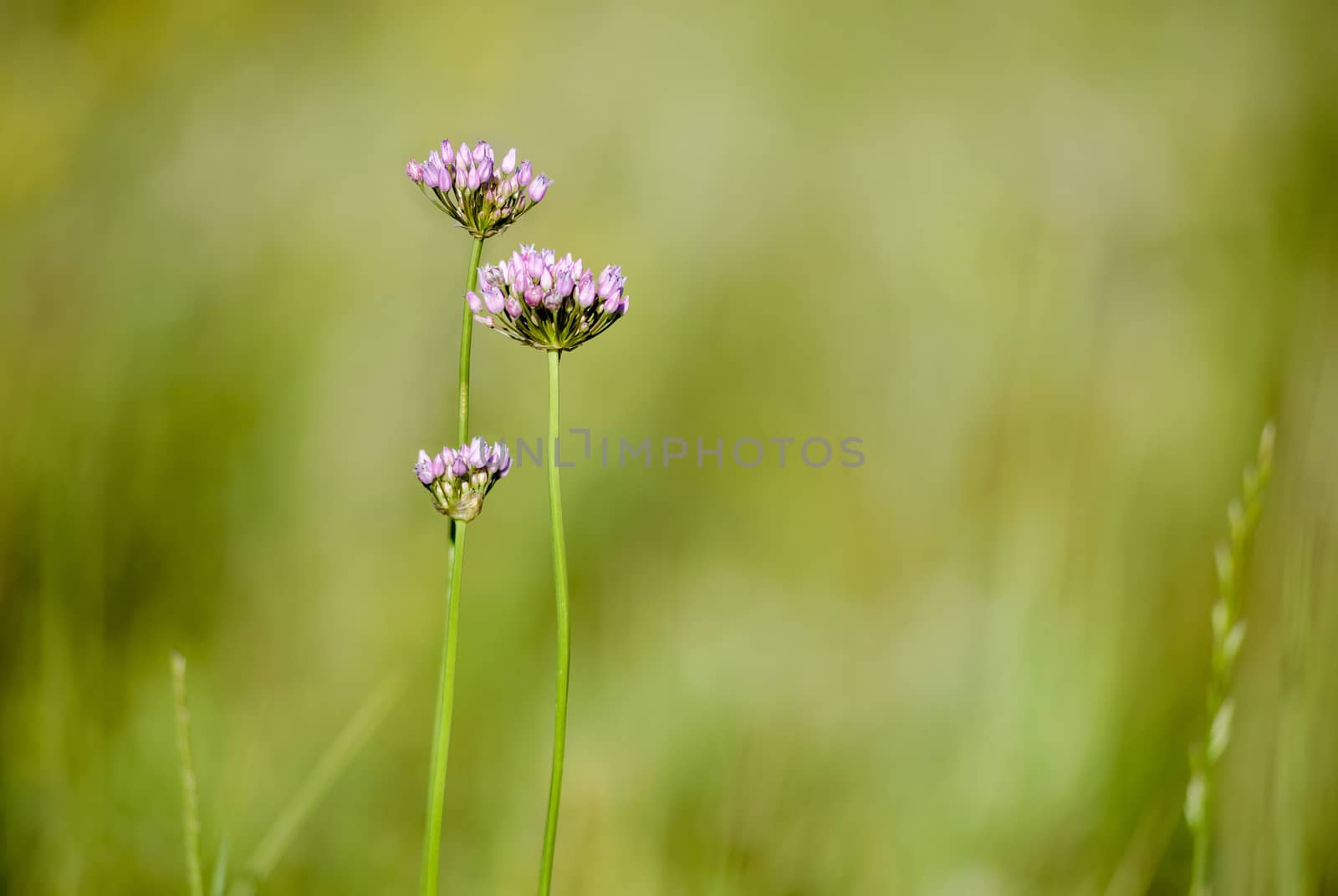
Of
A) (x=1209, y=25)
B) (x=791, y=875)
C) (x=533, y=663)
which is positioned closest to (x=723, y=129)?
(x=1209, y=25)

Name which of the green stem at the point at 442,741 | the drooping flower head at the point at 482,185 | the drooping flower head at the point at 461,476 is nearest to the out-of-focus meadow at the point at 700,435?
the green stem at the point at 442,741

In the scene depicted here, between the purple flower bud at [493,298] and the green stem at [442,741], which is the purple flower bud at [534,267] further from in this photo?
the green stem at [442,741]

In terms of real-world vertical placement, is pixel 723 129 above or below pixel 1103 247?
above

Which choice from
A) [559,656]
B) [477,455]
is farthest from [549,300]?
[559,656]

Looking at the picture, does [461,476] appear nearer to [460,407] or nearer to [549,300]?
[460,407]

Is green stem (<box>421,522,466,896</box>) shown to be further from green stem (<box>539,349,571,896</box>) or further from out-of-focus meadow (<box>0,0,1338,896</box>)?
out-of-focus meadow (<box>0,0,1338,896</box>)

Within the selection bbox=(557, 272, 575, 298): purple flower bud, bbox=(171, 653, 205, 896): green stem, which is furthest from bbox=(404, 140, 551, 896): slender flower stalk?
bbox=(171, 653, 205, 896): green stem

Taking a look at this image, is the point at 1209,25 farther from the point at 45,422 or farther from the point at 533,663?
the point at 45,422

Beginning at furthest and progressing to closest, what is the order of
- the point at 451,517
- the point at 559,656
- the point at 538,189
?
the point at 538,189, the point at 451,517, the point at 559,656
